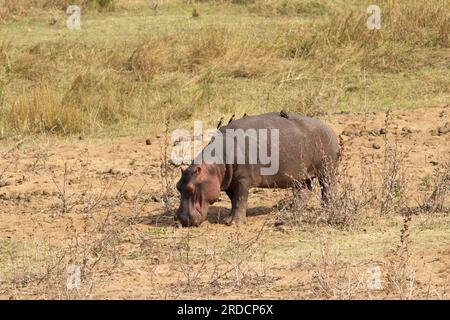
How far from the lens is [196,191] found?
30.0ft

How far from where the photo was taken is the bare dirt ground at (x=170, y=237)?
7.41 metres

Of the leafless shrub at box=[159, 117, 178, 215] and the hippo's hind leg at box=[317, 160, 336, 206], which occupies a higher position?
the hippo's hind leg at box=[317, 160, 336, 206]

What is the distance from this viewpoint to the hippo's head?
913 cm

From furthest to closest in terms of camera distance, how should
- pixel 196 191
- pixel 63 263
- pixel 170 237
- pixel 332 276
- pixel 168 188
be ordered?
pixel 168 188 < pixel 196 191 < pixel 170 237 < pixel 63 263 < pixel 332 276

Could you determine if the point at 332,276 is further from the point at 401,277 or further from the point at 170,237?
the point at 170,237

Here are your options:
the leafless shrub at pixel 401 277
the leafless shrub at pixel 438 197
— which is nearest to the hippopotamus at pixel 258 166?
the leafless shrub at pixel 438 197

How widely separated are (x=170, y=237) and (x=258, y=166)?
972mm

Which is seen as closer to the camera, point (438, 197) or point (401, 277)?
point (401, 277)

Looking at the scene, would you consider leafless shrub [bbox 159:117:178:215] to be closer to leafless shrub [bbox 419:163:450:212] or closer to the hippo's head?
the hippo's head

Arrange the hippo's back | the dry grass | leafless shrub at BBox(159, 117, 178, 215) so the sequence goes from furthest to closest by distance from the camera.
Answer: the dry grass < leafless shrub at BBox(159, 117, 178, 215) < the hippo's back

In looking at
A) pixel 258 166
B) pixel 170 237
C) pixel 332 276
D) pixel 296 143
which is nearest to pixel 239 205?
pixel 258 166

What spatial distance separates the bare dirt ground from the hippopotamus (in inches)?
7.3

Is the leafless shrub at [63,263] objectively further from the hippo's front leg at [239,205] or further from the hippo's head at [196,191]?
the hippo's front leg at [239,205]

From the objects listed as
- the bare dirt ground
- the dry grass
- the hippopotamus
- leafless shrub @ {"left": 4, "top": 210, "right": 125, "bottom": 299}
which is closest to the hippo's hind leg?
the hippopotamus
